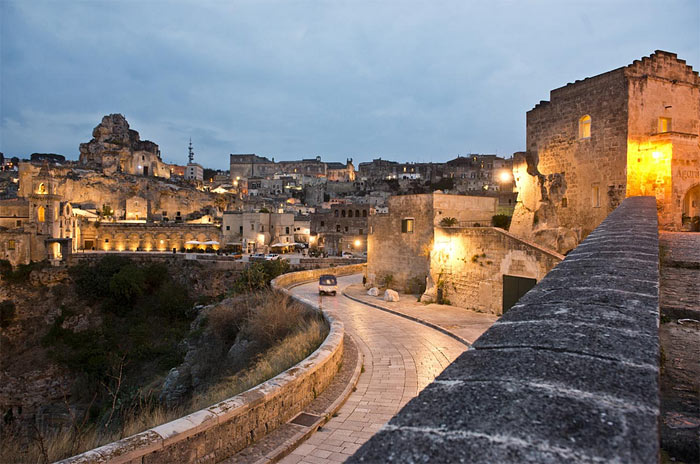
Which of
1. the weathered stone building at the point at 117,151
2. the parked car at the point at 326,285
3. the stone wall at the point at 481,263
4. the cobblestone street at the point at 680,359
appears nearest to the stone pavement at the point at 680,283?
the cobblestone street at the point at 680,359

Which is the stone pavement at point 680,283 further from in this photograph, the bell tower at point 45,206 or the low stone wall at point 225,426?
the bell tower at point 45,206

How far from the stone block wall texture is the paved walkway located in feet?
12.5

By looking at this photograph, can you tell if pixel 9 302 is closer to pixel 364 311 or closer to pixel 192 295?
pixel 192 295

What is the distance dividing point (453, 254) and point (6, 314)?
95.6ft

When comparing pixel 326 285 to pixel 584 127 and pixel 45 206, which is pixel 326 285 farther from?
pixel 45 206

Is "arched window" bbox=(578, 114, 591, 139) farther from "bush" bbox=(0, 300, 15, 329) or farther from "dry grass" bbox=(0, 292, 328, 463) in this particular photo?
"bush" bbox=(0, 300, 15, 329)

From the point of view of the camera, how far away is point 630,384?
1268 millimetres

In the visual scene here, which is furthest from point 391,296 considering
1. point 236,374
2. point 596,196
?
point 596,196

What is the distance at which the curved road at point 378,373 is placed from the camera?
17.0 ft

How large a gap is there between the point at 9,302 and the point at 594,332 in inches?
1407

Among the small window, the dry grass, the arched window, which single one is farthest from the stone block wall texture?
the arched window

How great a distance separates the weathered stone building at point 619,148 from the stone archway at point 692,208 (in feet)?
0.11

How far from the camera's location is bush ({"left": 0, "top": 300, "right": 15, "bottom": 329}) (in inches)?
1050

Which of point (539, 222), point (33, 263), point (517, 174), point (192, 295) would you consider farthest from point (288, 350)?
point (33, 263)
